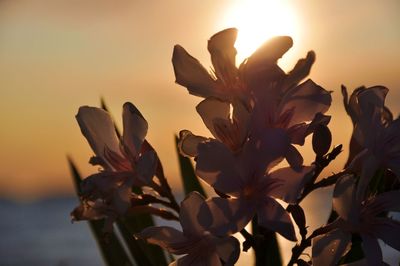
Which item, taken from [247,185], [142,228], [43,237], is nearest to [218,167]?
[247,185]

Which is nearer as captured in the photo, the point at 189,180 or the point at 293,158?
the point at 293,158

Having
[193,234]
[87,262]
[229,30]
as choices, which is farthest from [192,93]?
[87,262]

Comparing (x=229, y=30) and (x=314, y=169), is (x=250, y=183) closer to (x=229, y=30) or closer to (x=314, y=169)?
(x=314, y=169)

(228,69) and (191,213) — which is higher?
(228,69)

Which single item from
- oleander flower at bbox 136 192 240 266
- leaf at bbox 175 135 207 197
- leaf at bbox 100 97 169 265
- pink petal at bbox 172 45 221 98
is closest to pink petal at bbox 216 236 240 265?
oleander flower at bbox 136 192 240 266

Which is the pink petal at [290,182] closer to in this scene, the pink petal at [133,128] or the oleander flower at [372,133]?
the oleander flower at [372,133]

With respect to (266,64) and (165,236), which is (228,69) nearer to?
(266,64)
